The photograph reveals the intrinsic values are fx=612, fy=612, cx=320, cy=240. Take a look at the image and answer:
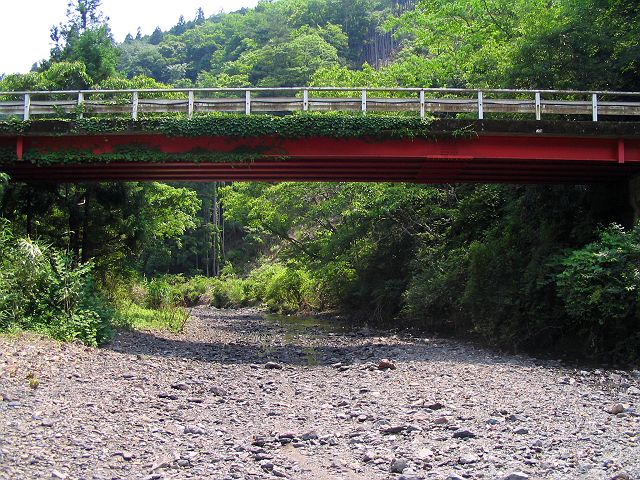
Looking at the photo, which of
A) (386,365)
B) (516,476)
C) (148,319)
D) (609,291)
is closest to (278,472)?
(516,476)

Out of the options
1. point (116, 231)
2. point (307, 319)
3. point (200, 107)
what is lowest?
point (307, 319)

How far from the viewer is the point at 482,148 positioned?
66.2 ft

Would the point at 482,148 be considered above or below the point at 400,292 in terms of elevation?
above

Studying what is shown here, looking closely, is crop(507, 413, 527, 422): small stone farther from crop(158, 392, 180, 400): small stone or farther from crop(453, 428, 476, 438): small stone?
crop(158, 392, 180, 400): small stone

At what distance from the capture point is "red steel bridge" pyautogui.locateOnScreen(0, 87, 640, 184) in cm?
1972

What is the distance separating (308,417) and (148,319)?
1815 centimetres

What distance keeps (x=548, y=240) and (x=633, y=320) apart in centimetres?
541

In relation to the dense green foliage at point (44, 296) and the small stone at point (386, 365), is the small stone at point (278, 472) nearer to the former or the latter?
the small stone at point (386, 365)

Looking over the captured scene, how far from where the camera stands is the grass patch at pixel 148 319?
79.9 feet

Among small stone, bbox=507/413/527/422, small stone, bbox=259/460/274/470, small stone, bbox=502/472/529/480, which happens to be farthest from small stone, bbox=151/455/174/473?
small stone, bbox=507/413/527/422

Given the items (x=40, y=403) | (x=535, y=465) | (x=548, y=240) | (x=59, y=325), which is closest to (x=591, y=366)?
(x=548, y=240)

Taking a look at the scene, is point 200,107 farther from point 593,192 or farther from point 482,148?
point 593,192

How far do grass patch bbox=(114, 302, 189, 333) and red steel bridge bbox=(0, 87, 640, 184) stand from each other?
20.1 ft

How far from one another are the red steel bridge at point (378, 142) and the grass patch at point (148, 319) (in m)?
6.13
